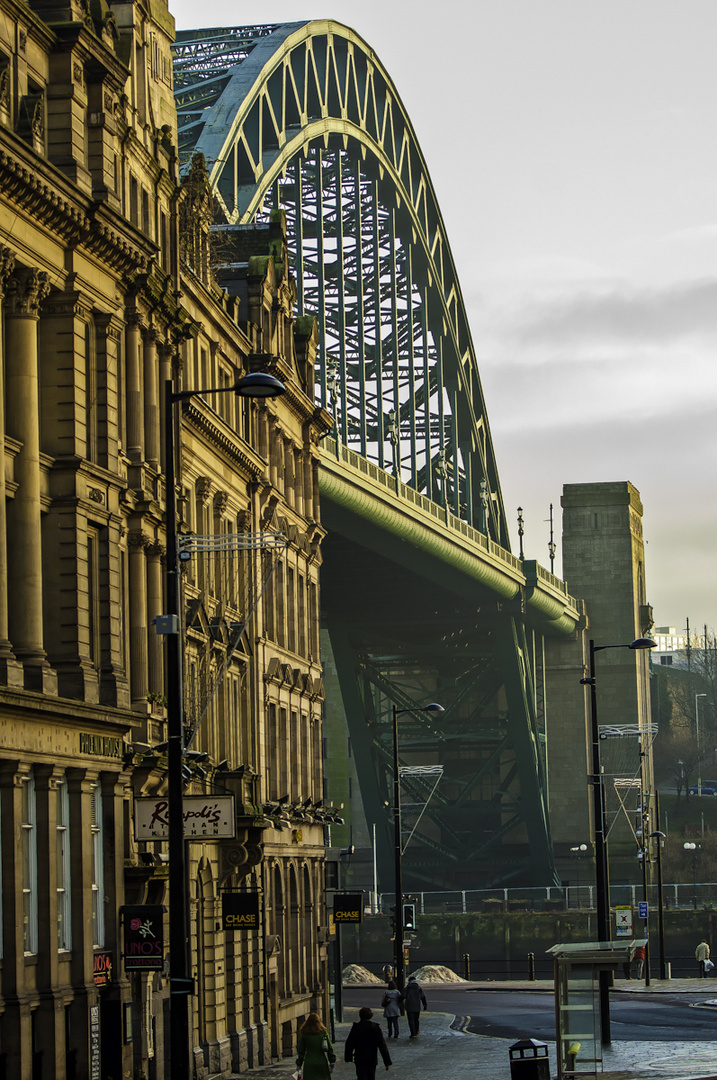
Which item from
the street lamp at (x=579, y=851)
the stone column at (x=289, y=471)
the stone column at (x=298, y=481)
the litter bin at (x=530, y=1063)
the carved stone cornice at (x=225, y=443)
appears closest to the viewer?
the litter bin at (x=530, y=1063)

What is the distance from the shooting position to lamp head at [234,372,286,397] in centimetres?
2664

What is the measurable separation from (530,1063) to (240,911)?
45.0 ft

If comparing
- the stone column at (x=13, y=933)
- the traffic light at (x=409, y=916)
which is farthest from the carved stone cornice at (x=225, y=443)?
the traffic light at (x=409, y=916)

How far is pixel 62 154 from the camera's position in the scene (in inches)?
1471

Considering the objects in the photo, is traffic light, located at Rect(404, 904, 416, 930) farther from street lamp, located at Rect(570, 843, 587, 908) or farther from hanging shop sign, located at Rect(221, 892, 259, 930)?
street lamp, located at Rect(570, 843, 587, 908)

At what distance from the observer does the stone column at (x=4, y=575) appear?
107 ft

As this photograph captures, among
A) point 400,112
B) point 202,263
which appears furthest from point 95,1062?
point 400,112

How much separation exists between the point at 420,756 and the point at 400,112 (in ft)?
159

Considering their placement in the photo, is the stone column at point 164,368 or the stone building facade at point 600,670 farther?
the stone building facade at point 600,670

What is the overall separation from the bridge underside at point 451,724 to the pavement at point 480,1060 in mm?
62772

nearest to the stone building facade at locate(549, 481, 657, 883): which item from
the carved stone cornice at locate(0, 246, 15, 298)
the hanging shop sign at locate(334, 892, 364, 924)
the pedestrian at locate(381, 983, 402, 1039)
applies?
the hanging shop sign at locate(334, 892, 364, 924)

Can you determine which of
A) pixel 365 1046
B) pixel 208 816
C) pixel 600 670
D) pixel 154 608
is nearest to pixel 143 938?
pixel 208 816

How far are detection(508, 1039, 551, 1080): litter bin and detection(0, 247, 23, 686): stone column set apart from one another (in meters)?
10.1

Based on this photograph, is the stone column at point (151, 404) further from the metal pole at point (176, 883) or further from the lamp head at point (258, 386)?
the lamp head at point (258, 386)
